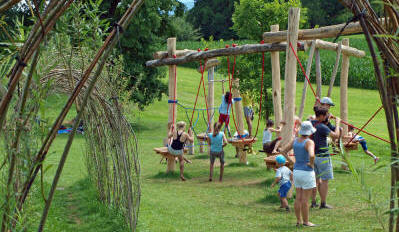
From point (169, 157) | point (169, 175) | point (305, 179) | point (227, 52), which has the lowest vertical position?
point (169, 175)

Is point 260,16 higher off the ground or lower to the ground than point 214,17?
lower

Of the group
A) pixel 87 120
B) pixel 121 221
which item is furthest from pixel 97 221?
pixel 87 120

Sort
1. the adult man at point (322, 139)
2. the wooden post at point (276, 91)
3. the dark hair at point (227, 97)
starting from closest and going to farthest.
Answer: the adult man at point (322, 139), the wooden post at point (276, 91), the dark hair at point (227, 97)

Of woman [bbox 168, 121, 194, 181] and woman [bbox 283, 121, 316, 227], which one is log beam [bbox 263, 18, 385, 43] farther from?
woman [bbox 168, 121, 194, 181]

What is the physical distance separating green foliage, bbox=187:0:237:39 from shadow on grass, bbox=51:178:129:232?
57427 millimetres

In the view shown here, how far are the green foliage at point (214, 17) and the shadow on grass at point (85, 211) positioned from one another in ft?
188

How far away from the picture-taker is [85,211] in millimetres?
9172

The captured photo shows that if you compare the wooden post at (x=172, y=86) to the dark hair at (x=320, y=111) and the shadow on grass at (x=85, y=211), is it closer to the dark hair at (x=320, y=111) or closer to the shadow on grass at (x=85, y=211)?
the shadow on grass at (x=85, y=211)

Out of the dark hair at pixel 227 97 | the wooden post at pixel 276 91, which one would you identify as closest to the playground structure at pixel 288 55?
the wooden post at pixel 276 91

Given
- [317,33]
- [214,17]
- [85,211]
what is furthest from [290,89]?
[214,17]

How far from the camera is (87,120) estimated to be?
8.66 m

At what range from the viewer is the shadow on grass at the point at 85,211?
7883 millimetres

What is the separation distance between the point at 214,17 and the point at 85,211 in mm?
62235

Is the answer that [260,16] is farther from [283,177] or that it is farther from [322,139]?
[322,139]
